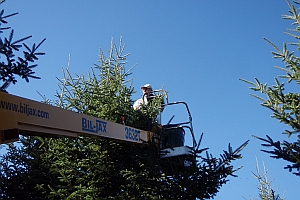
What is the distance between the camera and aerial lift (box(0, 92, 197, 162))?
5.79 meters

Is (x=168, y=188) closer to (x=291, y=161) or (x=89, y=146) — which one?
(x=89, y=146)

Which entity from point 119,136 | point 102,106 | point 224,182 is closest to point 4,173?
point 102,106

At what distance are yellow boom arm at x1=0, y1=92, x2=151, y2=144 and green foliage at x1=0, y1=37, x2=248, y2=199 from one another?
1.42 metres

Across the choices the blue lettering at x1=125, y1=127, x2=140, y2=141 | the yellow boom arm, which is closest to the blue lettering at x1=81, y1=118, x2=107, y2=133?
the yellow boom arm

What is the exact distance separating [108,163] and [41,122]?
3.69 metres

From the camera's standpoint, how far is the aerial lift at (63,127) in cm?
579

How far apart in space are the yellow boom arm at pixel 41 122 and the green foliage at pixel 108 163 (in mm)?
1424

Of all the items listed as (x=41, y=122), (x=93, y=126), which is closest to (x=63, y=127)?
(x=41, y=122)

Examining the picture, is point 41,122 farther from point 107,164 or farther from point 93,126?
point 107,164

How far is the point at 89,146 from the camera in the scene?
32.6 feet

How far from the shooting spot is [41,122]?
6.39m

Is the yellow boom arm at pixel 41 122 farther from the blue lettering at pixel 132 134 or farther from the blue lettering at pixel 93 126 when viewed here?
the blue lettering at pixel 132 134

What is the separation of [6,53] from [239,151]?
16.0 ft

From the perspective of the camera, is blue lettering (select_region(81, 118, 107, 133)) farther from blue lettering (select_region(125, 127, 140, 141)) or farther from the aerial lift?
blue lettering (select_region(125, 127, 140, 141))
